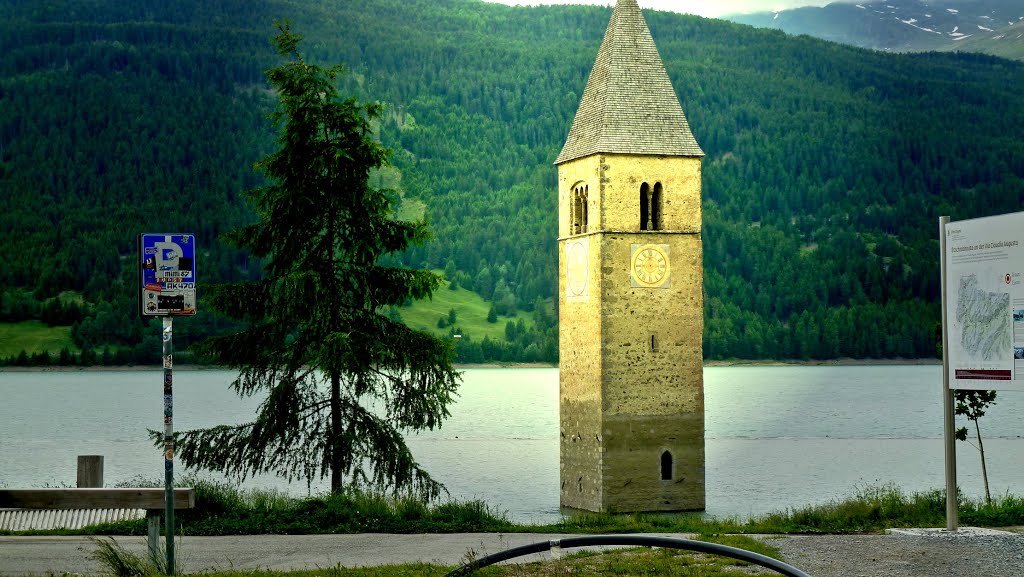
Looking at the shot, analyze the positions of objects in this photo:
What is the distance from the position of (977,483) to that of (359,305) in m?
37.3

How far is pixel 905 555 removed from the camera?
15266mm

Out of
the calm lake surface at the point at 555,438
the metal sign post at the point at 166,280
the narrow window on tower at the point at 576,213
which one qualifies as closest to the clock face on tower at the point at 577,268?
the narrow window on tower at the point at 576,213

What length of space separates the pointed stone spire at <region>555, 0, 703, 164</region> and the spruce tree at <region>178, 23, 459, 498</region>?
1555cm

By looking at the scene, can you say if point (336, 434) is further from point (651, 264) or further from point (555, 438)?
point (555, 438)

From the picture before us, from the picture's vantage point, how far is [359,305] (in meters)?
26.7

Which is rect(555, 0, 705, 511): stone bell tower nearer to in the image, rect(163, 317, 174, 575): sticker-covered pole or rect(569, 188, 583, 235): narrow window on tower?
rect(569, 188, 583, 235): narrow window on tower

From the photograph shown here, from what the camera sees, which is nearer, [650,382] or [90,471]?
[90,471]

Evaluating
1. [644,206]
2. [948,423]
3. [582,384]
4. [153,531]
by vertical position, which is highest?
[644,206]

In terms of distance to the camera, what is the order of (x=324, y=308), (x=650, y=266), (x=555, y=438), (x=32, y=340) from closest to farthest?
(x=324, y=308)
(x=650, y=266)
(x=555, y=438)
(x=32, y=340)

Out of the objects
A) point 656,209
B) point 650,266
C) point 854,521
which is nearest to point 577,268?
point 650,266

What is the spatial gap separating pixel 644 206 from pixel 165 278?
2891 centimetres

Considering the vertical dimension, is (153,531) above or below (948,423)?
below

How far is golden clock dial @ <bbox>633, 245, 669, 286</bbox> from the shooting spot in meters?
40.9

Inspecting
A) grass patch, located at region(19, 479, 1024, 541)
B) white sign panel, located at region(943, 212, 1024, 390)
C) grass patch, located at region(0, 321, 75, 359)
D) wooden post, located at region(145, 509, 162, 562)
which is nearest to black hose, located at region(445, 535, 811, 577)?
wooden post, located at region(145, 509, 162, 562)
